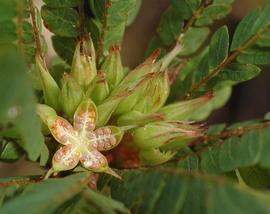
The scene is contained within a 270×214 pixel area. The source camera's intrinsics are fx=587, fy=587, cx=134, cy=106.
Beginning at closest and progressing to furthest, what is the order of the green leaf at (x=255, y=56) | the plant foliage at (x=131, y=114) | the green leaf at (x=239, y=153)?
the plant foliage at (x=131, y=114), the green leaf at (x=239, y=153), the green leaf at (x=255, y=56)

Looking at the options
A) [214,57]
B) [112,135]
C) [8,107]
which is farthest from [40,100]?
[8,107]

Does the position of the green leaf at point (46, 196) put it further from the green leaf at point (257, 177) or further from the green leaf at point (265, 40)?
the green leaf at point (265, 40)

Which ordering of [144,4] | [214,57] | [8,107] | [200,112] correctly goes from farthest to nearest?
[144,4], [200,112], [214,57], [8,107]

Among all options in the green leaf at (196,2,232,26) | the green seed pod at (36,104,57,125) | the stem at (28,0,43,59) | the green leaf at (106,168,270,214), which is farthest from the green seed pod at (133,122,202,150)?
the green leaf at (196,2,232,26)

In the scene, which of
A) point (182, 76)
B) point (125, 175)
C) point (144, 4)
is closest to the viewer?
point (125, 175)

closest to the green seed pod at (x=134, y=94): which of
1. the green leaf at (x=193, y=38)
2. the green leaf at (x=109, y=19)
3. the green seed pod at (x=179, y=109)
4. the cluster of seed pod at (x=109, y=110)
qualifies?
the cluster of seed pod at (x=109, y=110)

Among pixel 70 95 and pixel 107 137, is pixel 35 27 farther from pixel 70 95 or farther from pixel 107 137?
pixel 107 137

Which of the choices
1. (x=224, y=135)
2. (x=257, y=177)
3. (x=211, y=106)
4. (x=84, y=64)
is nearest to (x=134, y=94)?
(x=84, y=64)

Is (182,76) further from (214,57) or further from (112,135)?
(112,135)
